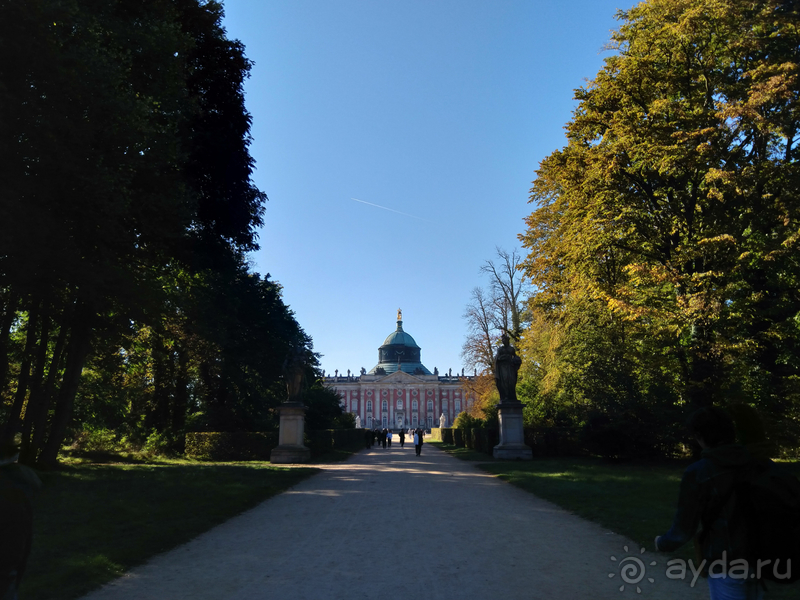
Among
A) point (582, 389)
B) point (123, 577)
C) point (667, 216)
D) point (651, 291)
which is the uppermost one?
point (667, 216)

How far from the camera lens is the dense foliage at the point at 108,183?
11.0 meters

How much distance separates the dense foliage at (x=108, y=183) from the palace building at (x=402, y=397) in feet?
310

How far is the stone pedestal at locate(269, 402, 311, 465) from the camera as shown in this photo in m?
20.8

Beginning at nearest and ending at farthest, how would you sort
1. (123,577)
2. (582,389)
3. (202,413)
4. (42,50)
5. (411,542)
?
A: 1. (123,577)
2. (411,542)
3. (42,50)
4. (582,389)
5. (202,413)

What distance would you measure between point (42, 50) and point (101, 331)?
8241 mm

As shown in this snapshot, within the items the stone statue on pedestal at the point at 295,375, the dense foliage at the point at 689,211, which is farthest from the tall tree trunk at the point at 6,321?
the dense foliage at the point at 689,211

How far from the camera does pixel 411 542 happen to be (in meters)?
7.10

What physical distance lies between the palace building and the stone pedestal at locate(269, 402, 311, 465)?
94823mm

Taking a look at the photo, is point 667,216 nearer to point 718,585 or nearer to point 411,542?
point 411,542

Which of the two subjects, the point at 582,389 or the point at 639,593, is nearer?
the point at 639,593

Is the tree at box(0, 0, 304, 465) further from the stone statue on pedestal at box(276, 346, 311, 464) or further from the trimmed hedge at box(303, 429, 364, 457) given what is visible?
the trimmed hedge at box(303, 429, 364, 457)

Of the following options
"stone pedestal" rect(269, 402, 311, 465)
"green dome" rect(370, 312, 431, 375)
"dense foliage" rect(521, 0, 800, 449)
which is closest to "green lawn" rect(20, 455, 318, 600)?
"stone pedestal" rect(269, 402, 311, 465)

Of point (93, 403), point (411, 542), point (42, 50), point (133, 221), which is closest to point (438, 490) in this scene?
point (411, 542)

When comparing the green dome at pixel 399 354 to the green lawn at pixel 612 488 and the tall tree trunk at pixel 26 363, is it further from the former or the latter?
the tall tree trunk at pixel 26 363
